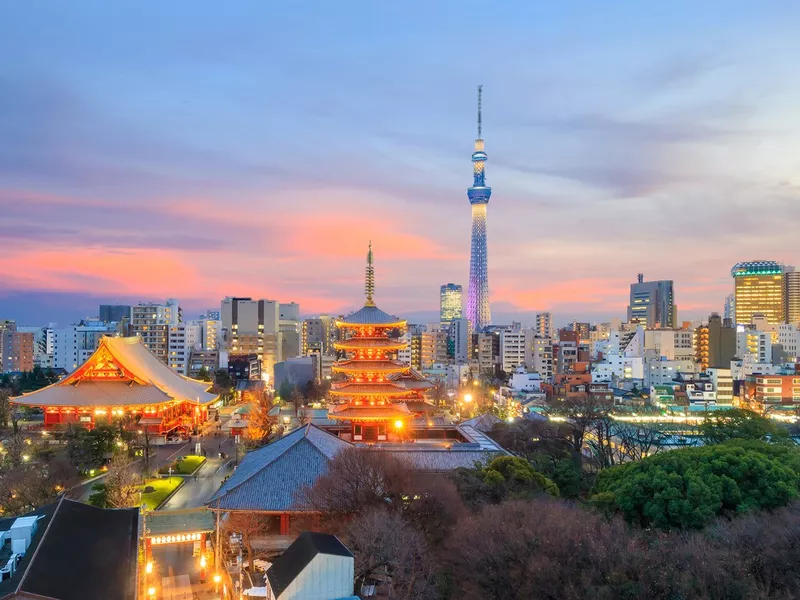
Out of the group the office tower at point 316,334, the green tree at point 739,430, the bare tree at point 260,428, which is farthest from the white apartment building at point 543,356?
the green tree at point 739,430

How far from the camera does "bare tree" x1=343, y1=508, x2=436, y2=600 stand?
1481 centimetres

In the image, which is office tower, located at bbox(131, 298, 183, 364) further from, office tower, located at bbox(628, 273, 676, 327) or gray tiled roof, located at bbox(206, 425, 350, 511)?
office tower, located at bbox(628, 273, 676, 327)

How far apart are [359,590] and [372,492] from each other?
2.67 metres

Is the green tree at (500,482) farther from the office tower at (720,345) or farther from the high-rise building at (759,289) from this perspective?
the high-rise building at (759,289)

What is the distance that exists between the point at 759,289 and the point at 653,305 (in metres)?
17.9

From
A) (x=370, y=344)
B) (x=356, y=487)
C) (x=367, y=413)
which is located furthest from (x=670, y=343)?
(x=356, y=487)

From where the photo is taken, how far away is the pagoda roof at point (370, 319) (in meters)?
31.9

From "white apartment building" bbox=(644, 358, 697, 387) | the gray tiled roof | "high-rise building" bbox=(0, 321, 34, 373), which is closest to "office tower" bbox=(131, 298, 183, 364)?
"high-rise building" bbox=(0, 321, 34, 373)

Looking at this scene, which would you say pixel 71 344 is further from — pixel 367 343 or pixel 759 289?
pixel 759 289

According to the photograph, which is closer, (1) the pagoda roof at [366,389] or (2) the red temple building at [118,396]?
(1) the pagoda roof at [366,389]

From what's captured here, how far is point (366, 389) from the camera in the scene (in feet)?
102

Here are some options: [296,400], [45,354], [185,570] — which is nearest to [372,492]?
[185,570]

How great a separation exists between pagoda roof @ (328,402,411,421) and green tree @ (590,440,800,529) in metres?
12.7

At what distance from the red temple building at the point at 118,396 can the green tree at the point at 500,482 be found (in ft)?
77.6
